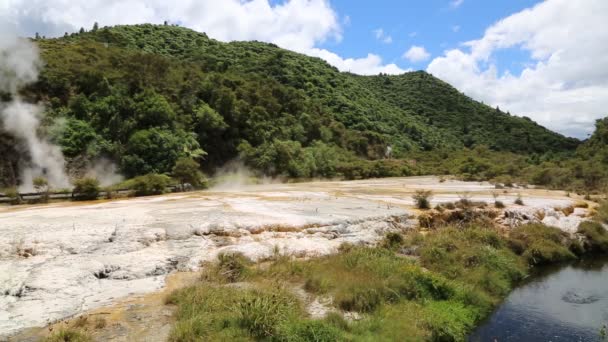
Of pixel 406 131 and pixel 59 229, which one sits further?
pixel 406 131

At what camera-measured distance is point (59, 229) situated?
14.4 metres

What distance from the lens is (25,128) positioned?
3247cm

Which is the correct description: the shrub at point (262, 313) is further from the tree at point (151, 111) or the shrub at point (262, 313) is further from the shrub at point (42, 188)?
the tree at point (151, 111)

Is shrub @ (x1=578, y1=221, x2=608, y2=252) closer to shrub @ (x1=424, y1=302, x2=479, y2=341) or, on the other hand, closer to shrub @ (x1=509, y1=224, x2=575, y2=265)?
shrub @ (x1=509, y1=224, x2=575, y2=265)

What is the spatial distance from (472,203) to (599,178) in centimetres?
2588

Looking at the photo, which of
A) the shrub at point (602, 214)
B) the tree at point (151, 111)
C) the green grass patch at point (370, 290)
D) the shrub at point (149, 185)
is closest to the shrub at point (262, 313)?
the green grass patch at point (370, 290)

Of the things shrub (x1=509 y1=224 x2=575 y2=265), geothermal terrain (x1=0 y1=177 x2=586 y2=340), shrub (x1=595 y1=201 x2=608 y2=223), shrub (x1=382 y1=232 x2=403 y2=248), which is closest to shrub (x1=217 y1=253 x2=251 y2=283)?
geothermal terrain (x1=0 y1=177 x2=586 y2=340)

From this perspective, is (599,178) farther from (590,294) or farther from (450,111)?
(450,111)

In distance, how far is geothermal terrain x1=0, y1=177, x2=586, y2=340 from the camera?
10.2 m

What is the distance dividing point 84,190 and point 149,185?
407cm

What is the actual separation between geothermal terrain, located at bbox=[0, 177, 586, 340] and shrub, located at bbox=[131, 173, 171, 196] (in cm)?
557

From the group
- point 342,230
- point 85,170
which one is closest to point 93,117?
point 85,170

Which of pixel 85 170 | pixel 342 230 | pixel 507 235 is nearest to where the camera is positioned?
pixel 342 230

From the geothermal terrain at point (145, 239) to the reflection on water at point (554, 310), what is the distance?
5.04 m
